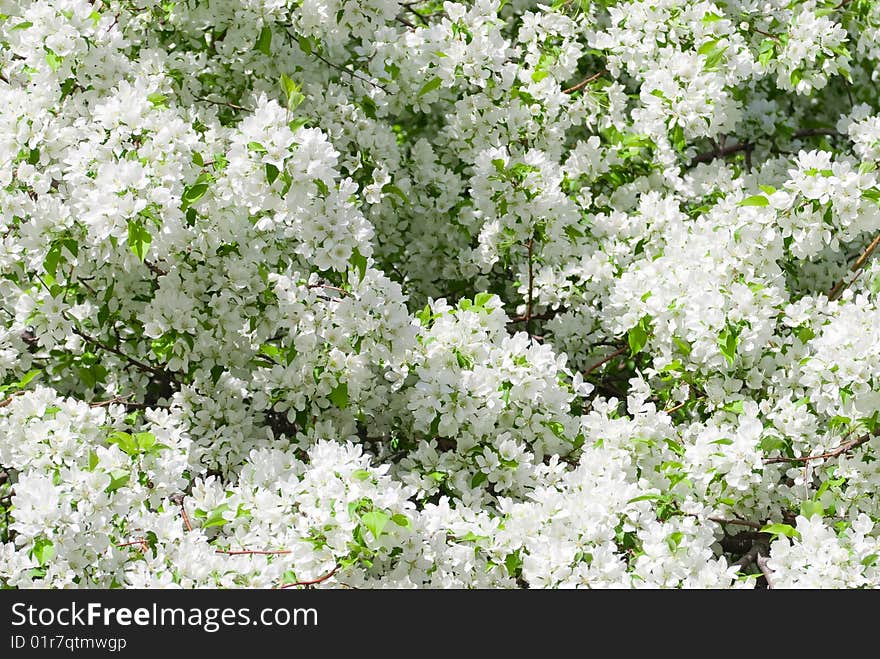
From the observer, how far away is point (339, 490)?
10.8 ft

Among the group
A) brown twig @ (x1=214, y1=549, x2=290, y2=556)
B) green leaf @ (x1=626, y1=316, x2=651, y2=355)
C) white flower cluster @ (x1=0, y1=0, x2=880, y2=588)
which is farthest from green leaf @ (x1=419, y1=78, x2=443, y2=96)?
brown twig @ (x1=214, y1=549, x2=290, y2=556)

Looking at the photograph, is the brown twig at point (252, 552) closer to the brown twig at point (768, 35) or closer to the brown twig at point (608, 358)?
the brown twig at point (608, 358)

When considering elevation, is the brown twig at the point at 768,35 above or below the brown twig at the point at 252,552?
above

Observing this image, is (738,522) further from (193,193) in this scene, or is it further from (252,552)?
(193,193)

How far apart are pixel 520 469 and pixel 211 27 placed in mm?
2456

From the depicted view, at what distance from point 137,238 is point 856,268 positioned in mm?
2850

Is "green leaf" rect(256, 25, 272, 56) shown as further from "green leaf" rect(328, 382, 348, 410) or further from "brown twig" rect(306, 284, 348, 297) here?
"green leaf" rect(328, 382, 348, 410)

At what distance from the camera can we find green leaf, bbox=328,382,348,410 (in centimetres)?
407

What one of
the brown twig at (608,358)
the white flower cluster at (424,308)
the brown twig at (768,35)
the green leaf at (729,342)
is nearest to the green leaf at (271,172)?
the white flower cluster at (424,308)

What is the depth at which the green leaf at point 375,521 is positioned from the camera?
312 centimetres

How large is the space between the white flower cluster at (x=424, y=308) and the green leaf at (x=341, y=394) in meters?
0.04

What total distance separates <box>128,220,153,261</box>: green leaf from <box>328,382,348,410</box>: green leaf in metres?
0.85

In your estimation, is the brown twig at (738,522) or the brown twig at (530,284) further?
the brown twig at (530,284)

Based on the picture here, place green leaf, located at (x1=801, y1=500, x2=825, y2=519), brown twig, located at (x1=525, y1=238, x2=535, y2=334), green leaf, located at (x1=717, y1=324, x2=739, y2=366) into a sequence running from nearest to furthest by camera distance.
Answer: green leaf, located at (x1=801, y1=500, x2=825, y2=519)
green leaf, located at (x1=717, y1=324, x2=739, y2=366)
brown twig, located at (x1=525, y1=238, x2=535, y2=334)
